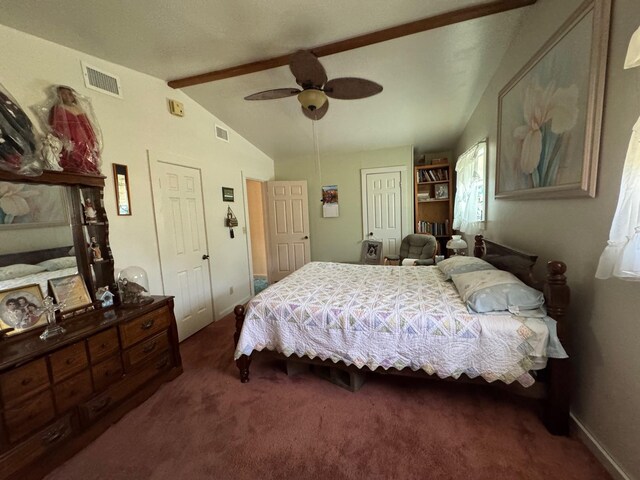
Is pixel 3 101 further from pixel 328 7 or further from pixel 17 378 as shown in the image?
pixel 328 7

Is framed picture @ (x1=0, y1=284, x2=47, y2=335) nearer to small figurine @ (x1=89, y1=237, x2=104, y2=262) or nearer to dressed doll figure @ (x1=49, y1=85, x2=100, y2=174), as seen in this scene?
small figurine @ (x1=89, y1=237, x2=104, y2=262)

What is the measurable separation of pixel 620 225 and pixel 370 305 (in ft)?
4.20

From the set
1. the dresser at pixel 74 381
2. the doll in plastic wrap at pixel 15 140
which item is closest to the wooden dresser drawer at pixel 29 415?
the dresser at pixel 74 381

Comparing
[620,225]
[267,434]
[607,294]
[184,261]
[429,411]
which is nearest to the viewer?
[620,225]

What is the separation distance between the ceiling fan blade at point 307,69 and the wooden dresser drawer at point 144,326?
7.01 ft

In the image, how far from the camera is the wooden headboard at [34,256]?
1.58 meters

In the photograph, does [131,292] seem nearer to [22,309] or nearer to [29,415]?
[22,309]

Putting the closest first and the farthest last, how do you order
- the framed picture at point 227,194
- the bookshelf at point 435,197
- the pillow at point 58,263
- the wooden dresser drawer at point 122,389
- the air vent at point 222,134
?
the wooden dresser drawer at point 122,389
the pillow at point 58,263
the air vent at point 222,134
the framed picture at point 227,194
the bookshelf at point 435,197

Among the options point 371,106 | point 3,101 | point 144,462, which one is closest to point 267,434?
point 144,462

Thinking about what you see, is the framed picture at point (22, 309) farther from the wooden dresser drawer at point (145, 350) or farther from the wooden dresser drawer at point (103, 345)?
the wooden dresser drawer at point (145, 350)

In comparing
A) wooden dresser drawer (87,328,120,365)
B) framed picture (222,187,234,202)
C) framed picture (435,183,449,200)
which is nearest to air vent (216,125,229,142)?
framed picture (222,187,234,202)

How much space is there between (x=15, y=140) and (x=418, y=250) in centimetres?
432

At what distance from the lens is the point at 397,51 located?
7.72 feet

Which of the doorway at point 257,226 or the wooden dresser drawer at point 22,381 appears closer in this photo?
the wooden dresser drawer at point 22,381
